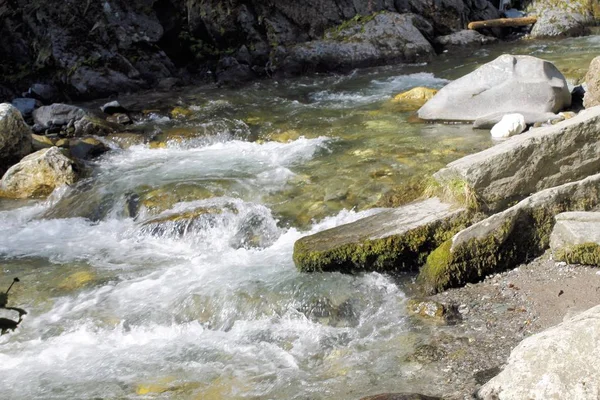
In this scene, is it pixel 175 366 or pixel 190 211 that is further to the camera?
pixel 190 211

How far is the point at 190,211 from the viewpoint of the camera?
815 centimetres

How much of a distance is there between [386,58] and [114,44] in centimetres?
756

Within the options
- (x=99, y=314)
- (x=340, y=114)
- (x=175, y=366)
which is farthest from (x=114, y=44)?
(x=175, y=366)

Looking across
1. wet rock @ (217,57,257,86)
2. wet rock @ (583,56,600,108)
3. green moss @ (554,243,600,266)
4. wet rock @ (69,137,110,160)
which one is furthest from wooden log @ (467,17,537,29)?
green moss @ (554,243,600,266)

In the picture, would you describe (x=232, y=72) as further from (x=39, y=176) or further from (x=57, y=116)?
(x=39, y=176)

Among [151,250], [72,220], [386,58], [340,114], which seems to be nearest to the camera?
[151,250]

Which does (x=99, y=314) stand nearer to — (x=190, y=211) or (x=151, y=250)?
(x=151, y=250)

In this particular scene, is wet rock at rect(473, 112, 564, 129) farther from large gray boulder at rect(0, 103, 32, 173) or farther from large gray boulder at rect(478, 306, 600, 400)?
large gray boulder at rect(0, 103, 32, 173)

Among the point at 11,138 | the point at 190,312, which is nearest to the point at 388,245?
the point at 190,312

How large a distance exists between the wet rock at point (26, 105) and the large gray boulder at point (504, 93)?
893 centimetres

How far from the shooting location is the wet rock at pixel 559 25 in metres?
18.1

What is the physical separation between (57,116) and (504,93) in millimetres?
8531

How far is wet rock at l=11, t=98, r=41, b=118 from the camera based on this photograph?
46.8 ft

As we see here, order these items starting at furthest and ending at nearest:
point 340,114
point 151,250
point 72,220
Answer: point 340,114
point 72,220
point 151,250
